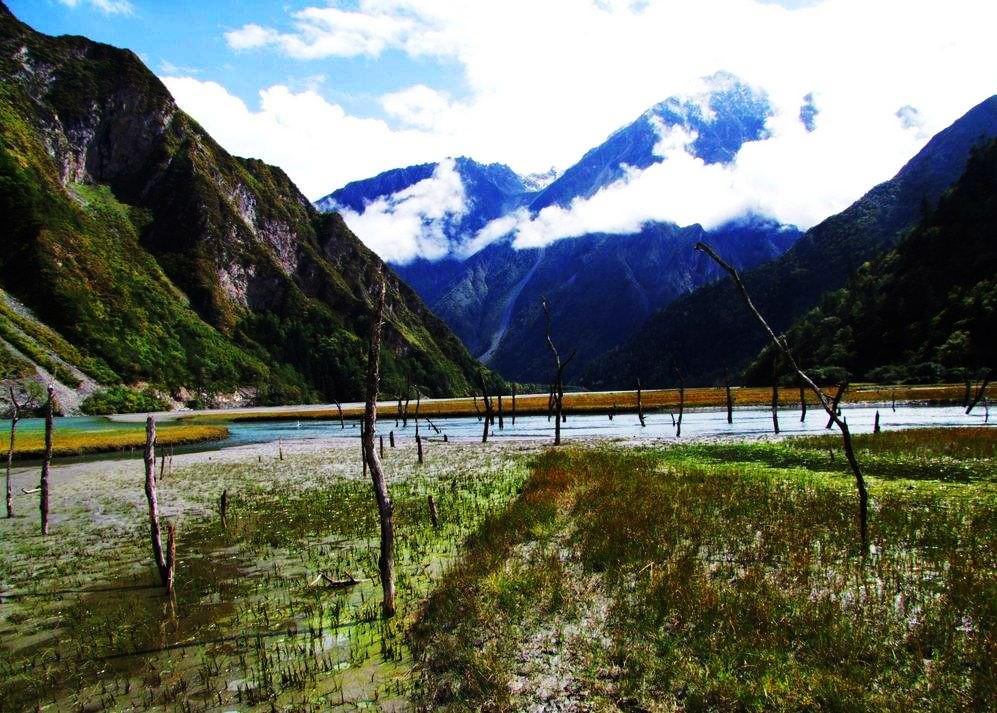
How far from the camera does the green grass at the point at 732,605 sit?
7.71 metres

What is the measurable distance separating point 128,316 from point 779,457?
15720 centimetres

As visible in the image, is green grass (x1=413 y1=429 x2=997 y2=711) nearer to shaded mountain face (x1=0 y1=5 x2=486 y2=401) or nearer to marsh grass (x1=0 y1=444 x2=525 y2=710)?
marsh grass (x1=0 y1=444 x2=525 y2=710)

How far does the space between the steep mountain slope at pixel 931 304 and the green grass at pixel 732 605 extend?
118 metres

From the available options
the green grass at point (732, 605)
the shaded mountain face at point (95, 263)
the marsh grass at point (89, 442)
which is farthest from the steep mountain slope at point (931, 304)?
the marsh grass at point (89, 442)

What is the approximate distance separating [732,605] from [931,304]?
153775 mm

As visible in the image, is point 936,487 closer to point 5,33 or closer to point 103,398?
point 103,398

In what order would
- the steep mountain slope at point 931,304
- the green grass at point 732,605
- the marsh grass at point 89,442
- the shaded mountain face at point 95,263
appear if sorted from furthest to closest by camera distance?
the shaded mountain face at point 95,263 < the steep mountain slope at point 931,304 < the marsh grass at point 89,442 < the green grass at point 732,605

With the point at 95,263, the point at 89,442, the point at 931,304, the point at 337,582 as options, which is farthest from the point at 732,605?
the point at 95,263

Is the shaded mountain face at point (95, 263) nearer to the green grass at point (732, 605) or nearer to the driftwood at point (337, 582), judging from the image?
the green grass at point (732, 605)

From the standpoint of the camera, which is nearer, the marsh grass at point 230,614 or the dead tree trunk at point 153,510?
the marsh grass at point 230,614

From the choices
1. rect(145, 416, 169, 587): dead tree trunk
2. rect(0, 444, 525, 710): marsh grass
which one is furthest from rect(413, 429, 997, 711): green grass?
rect(145, 416, 169, 587): dead tree trunk

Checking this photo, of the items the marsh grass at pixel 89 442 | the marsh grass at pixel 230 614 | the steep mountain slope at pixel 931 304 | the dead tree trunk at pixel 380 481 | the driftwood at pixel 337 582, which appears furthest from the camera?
the steep mountain slope at pixel 931 304

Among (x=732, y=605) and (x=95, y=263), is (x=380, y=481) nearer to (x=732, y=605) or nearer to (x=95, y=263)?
(x=732, y=605)

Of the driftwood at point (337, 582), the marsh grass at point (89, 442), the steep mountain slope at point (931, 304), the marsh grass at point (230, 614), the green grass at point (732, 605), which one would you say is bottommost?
the marsh grass at point (89, 442)
